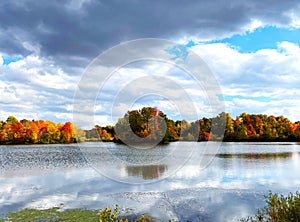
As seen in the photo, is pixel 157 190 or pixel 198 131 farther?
pixel 198 131

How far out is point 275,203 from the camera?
277 inches

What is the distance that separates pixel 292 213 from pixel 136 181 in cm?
1303

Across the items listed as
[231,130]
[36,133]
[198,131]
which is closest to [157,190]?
[198,131]

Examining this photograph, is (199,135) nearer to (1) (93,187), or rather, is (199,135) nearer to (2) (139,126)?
(2) (139,126)

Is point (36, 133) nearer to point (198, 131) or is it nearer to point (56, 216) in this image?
point (198, 131)

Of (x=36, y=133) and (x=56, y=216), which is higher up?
(x=36, y=133)

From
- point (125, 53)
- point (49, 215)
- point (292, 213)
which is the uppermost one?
point (125, 53)

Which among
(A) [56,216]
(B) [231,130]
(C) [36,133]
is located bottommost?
(A) [56,216]

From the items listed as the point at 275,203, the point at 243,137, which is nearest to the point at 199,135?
the point at 243,137

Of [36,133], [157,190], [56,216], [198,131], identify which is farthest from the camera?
[36,133]

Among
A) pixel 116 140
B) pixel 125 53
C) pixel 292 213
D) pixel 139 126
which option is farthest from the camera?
pixel 116 140

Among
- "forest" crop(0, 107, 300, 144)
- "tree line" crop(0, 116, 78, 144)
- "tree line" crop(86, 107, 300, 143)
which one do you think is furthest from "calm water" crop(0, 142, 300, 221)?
"tree line" crop(0, 116, 78, 144)

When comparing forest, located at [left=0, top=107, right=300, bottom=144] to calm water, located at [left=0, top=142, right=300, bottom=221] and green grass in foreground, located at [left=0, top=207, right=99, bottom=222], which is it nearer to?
calm water, located at [left=0, top=142, right=300, bottom=221]

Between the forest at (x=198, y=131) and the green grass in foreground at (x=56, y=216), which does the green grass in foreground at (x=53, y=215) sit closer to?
the green grass in foreground at (x=56, y=216)
